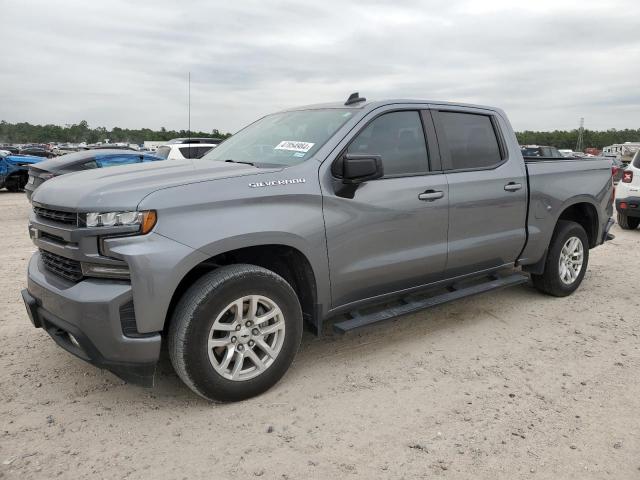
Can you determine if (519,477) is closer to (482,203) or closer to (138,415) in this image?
(138,415)

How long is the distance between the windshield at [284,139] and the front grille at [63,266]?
136 centimetres

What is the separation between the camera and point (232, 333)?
10.3 ft

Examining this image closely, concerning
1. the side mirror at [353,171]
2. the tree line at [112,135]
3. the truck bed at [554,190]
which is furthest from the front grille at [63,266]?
the tree line at [112,135]

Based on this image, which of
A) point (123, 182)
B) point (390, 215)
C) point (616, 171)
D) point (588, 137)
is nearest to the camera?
point (123, 182)

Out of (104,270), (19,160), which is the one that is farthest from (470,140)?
(19,160)

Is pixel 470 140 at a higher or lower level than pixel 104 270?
higher

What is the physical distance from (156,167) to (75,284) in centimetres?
101

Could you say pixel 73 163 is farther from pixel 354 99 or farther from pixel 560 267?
pixel 560 267

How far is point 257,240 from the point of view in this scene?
3176mm

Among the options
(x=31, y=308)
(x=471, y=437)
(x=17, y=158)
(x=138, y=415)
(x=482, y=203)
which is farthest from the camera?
(x=17, y=158)

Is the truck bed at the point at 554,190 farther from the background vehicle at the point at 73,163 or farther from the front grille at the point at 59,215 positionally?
the background vehicle at the point at 73,163

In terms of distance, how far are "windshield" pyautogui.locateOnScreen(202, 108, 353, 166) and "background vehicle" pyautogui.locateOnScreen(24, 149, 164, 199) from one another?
17.5ft

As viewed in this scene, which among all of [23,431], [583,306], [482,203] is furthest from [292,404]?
[583,306]

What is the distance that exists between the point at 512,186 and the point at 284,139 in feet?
6.86
